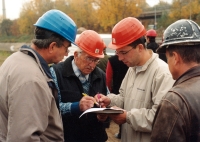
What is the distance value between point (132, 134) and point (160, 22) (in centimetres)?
3365

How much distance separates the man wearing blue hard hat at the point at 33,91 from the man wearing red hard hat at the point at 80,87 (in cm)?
67

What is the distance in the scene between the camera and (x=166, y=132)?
1556 mm

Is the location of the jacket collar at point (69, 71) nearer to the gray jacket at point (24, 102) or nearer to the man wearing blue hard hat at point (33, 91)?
the man wearing blue hard hat at point (33, 91)

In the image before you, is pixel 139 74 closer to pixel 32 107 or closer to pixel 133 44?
pixel 133 44

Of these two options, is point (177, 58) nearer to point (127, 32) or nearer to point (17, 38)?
point (127, 32)

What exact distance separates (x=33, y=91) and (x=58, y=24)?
76 cm

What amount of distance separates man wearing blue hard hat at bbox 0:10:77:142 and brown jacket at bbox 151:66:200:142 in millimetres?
778

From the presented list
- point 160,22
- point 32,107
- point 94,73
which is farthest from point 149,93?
point 160,22

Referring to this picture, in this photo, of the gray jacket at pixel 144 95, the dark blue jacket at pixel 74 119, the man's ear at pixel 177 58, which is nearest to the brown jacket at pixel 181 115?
the man's ear at pixel 177 58

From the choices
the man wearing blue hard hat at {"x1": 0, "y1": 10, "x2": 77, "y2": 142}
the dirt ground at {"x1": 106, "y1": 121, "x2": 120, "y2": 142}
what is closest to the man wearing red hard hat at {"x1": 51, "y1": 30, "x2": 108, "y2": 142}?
the man wearing blue hard hat at {"x1": 0, "y1": 10, "x2": 77, "y2": 142}

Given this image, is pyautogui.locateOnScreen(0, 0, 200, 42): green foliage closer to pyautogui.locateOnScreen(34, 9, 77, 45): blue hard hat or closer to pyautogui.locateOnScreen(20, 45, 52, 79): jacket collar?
pyautogui.locateOnScreen(34, 9, 77, 45): blue hard hat

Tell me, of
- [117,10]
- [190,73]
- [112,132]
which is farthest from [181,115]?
[117,10]

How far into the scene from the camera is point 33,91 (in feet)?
5.64

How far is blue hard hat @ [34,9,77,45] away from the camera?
2.20 m
